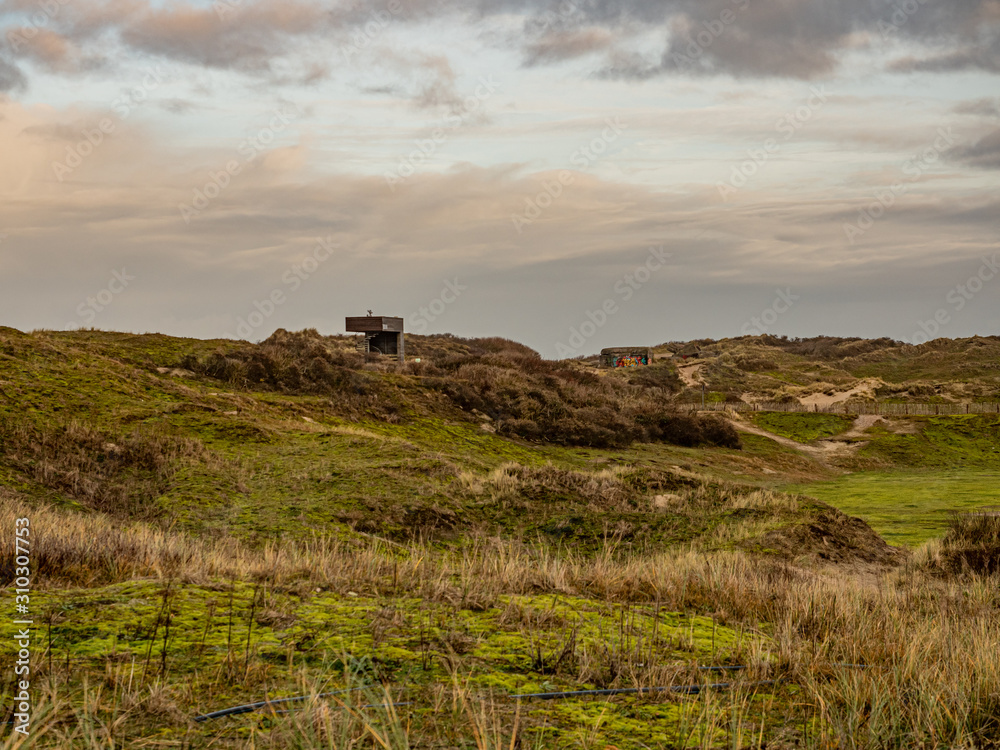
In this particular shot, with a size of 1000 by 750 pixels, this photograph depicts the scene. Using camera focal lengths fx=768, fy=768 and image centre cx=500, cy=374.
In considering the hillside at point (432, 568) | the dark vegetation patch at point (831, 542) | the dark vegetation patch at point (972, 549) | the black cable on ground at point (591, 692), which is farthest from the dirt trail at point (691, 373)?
the black cable on ground at point (591, 692)

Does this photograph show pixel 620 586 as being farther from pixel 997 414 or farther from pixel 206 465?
pixel 997 414

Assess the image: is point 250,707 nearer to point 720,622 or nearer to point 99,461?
point 720,622

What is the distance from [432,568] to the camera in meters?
7.36

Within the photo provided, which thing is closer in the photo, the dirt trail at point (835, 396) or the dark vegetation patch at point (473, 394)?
the dark vegetation patch at point (473, 394)

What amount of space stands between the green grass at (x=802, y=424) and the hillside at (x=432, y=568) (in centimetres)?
1169

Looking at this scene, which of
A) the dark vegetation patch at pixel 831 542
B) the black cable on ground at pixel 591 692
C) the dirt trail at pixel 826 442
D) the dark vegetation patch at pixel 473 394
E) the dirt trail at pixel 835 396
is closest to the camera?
the black cable on ground at pixel 591 692

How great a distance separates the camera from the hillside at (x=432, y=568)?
3.71m

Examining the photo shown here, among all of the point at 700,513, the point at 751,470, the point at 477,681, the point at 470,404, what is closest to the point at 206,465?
the point at 700,513

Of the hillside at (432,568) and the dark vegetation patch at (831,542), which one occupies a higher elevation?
the hillside at (432,568)

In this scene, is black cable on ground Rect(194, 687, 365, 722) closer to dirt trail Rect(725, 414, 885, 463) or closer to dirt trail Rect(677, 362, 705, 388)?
dirt trail Rect(725, 414, 885, 463)

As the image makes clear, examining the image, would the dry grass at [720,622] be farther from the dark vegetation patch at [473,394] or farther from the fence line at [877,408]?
the fence line at [877,408]

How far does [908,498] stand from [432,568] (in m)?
20.0

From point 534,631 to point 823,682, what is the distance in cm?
182

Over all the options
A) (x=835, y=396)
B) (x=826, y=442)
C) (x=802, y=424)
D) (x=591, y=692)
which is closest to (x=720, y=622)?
(x=591, y=692)
